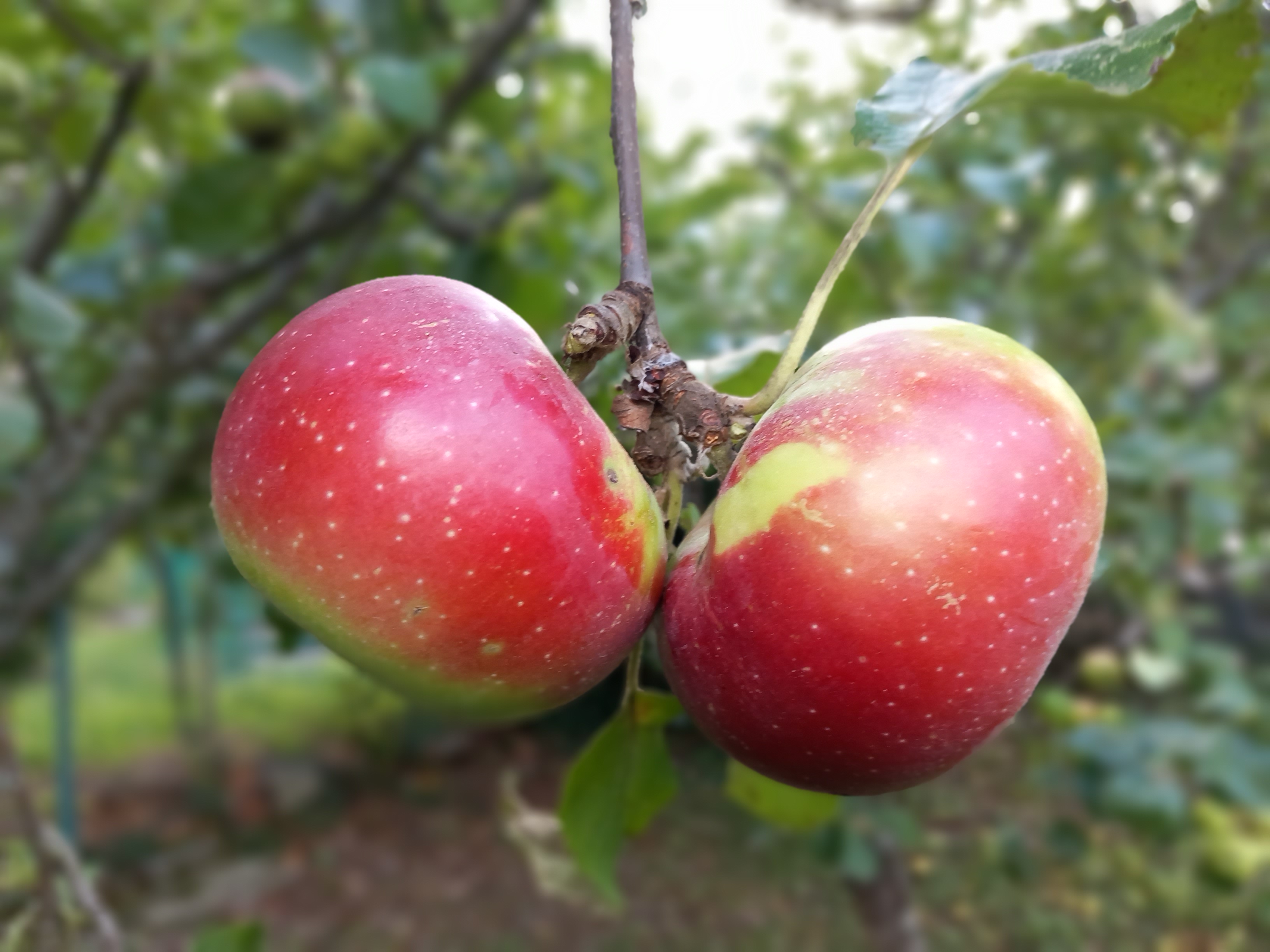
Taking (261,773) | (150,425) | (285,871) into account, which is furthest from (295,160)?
(261,773)

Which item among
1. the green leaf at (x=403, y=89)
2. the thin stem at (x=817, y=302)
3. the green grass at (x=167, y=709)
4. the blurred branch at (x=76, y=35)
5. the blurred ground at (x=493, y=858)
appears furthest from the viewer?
the green grass at (x=167, y=709)

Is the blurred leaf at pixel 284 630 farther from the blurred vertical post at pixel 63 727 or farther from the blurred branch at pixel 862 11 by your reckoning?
the blurred vertical post at pixel 63 727

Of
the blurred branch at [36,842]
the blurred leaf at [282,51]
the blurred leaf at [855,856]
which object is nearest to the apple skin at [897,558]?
the blurred branch at [36,842]

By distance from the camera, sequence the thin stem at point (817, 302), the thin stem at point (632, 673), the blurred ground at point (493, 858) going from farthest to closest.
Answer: the blurred ground at point (493, 858) < the thin stem at point (632, 673) < the thin stem at point (817, 302)

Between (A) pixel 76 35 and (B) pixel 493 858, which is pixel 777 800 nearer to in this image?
(A) pixel 76 35

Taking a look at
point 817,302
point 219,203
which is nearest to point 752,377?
point 817,302

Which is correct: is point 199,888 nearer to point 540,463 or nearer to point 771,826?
point 771,826
